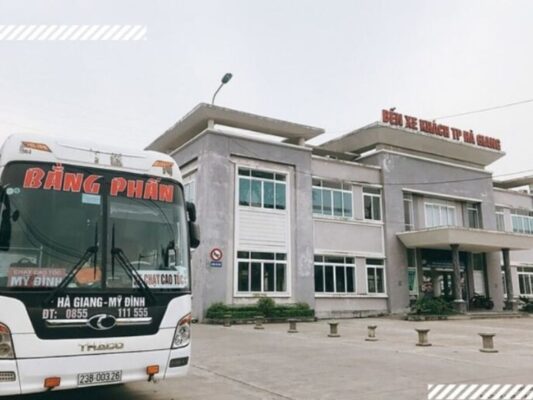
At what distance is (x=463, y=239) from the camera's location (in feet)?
78.5

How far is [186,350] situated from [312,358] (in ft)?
14.8

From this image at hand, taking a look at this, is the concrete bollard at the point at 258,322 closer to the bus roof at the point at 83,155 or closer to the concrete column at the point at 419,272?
the concrete column at the point at 419,272

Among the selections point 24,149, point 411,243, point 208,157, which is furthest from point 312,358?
point 411,243

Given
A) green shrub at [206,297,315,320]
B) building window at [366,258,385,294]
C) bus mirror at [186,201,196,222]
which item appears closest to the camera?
bus mirror at [186,201,196,222]

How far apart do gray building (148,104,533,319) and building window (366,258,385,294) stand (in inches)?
2.3

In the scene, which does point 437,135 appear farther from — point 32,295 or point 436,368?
point 32,295

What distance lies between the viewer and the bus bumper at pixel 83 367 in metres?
4.43

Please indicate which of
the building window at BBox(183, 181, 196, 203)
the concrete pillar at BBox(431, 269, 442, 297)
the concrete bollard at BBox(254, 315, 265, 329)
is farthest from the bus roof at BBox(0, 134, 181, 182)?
the concrete pillar at BBox(431, 269, 442, 297)

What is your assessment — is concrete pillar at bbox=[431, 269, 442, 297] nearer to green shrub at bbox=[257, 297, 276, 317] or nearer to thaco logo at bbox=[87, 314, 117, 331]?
green shrub at bbox=[257, 297, 276, 317]

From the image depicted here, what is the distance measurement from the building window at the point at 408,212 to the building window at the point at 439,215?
1.22 metres

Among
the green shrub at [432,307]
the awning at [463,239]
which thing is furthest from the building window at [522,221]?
the green shrub at [432,307]

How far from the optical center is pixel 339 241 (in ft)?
77.2

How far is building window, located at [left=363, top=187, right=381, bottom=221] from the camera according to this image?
24984 millimetres

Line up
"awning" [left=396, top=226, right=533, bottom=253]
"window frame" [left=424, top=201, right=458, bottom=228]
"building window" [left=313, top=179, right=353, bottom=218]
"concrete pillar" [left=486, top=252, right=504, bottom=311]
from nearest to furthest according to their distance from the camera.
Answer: "awning" [left=396, top=226, right=533, bottom=253] → "building window" [left=313, top=179, right=353, bottom=218] → "window frame" [left=424, top=201, right=458, bottom=228] → "concrete pillar" [left=486, top=252, right=504, bottom=311]
